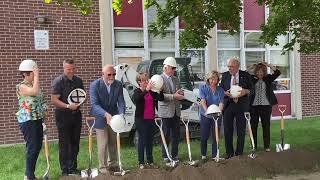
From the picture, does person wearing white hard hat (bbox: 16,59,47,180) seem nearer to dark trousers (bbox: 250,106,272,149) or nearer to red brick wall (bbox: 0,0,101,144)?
dark trousers (bbox: 250,106,272,149)

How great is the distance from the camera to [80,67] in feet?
40.6

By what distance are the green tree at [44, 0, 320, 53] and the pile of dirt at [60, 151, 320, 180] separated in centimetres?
252

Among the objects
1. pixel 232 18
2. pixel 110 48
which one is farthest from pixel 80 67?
pixel 232 18

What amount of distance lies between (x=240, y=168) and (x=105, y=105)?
232 centimetres

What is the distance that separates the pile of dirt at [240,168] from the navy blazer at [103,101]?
1.04 metres

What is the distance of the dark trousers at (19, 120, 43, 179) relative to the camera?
6785 mm

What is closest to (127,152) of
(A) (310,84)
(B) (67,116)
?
(B) (67,116)

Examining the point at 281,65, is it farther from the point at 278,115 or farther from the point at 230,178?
the point at 230,178

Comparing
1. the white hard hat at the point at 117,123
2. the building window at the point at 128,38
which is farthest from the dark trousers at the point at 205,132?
the building window at the point at 128,38

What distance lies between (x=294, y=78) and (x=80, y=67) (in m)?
7.99

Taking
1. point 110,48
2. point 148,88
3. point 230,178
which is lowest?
point 230,178

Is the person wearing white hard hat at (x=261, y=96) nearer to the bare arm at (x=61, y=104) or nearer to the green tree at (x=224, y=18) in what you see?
the green tree at (x=224, y=18)

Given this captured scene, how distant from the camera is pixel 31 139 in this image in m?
6.80

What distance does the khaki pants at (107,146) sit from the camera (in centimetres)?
720
